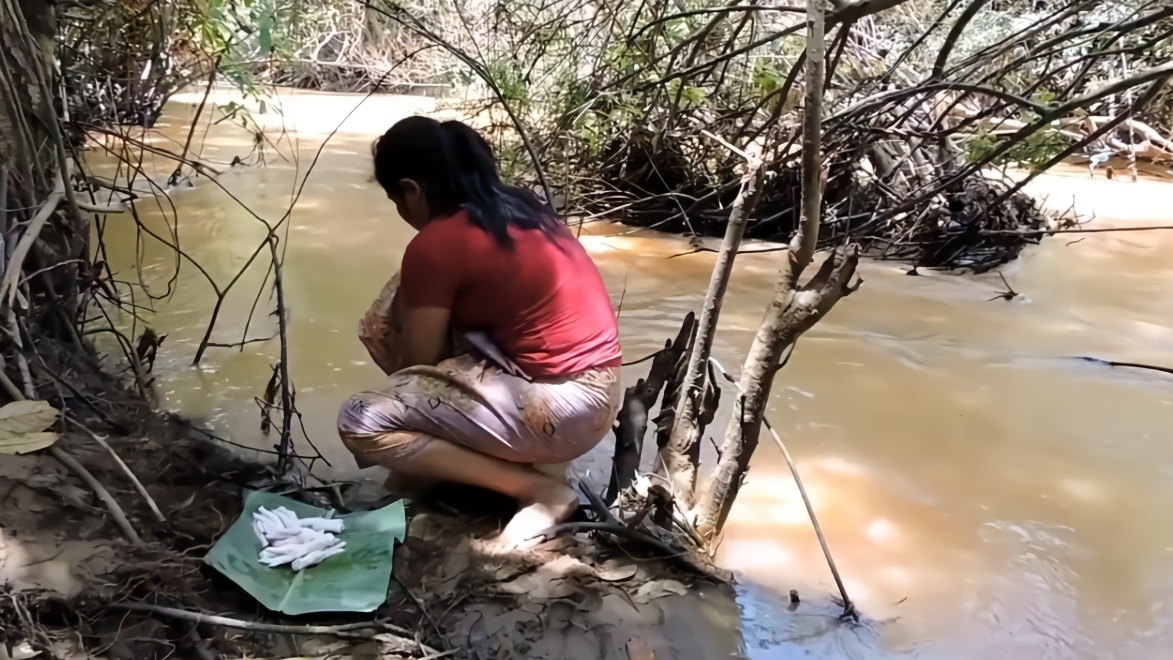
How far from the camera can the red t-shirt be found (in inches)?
71.5

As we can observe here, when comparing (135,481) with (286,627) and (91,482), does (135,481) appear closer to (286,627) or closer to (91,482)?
(91,482)

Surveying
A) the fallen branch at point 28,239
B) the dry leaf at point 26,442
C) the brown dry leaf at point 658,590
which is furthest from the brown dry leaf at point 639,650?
the fallen branch at point 28,239

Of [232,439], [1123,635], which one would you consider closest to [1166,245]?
[1123,635]

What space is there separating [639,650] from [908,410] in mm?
1651

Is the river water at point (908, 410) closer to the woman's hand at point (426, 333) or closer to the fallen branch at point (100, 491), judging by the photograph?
the woman's hand at point (426, 333)

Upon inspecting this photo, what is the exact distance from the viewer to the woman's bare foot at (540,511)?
1.88 metres

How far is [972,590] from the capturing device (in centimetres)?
199

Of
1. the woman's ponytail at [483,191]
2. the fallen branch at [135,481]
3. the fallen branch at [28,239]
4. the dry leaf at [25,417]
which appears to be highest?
the woman's ponytail at [483,191]

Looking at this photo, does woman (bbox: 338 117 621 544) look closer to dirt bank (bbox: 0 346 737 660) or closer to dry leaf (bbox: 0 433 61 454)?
dirt bank (bbox: 0 346 737 660)

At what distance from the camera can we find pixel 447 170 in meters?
1.84

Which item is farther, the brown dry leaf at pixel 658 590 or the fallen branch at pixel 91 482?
the brown dry leaf at pixel 658 590

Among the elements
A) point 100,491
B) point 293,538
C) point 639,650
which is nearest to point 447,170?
point 293,538

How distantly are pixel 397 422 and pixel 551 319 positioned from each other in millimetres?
405

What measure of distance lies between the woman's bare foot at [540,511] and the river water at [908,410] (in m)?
0.39
